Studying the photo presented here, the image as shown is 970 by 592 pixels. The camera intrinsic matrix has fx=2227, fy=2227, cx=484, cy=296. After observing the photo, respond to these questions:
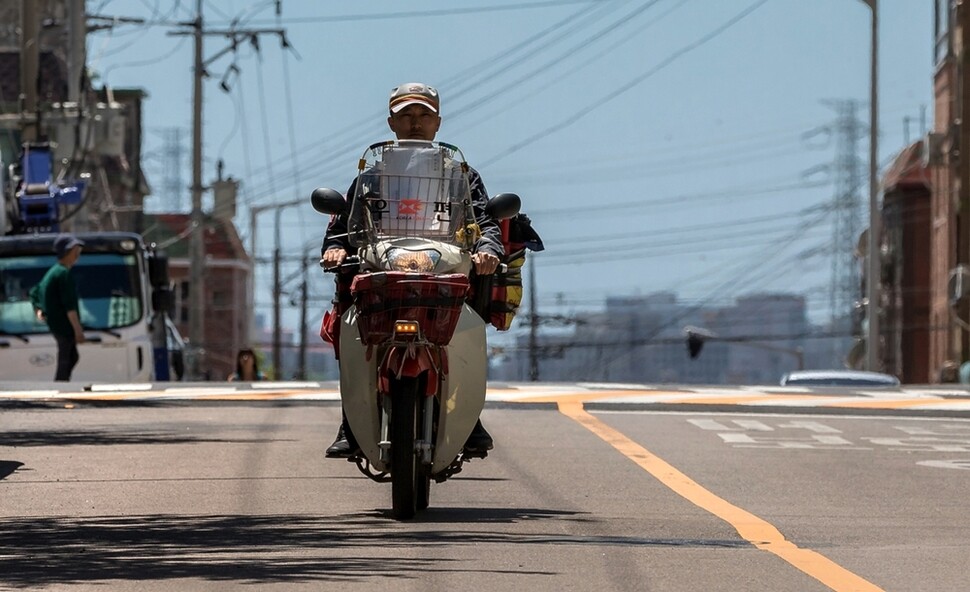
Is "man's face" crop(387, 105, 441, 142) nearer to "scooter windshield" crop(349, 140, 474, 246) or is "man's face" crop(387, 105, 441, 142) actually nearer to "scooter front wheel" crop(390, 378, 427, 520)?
"scooter windshield" crop(349, 140, 474, 246)

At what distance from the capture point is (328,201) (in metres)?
9.95

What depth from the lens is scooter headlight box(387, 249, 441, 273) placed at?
9.58 m

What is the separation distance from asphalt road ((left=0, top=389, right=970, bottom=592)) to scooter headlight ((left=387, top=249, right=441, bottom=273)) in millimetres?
1109

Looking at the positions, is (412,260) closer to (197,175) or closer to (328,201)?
(328,201)

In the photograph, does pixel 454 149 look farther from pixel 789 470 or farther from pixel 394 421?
pixel 789 470

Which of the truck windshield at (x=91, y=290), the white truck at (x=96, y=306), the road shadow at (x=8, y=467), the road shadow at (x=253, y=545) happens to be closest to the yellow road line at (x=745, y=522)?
the road shadow at (x=253, y=545)

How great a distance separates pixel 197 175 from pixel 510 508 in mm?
50151

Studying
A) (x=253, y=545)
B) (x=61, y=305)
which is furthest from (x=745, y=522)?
(x=61, y=305)

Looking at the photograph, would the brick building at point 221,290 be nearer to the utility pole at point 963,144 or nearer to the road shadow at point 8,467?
the utility pole at point 963,144

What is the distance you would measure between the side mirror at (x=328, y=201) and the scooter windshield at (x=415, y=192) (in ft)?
0.40

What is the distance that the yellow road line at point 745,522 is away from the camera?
7914 millimetres

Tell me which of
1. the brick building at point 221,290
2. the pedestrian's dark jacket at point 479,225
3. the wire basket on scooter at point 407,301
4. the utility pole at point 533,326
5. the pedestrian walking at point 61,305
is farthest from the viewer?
the brick building at point 221,290

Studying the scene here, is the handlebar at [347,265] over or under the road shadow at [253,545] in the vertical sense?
over

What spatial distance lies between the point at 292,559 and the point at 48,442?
253 inches
